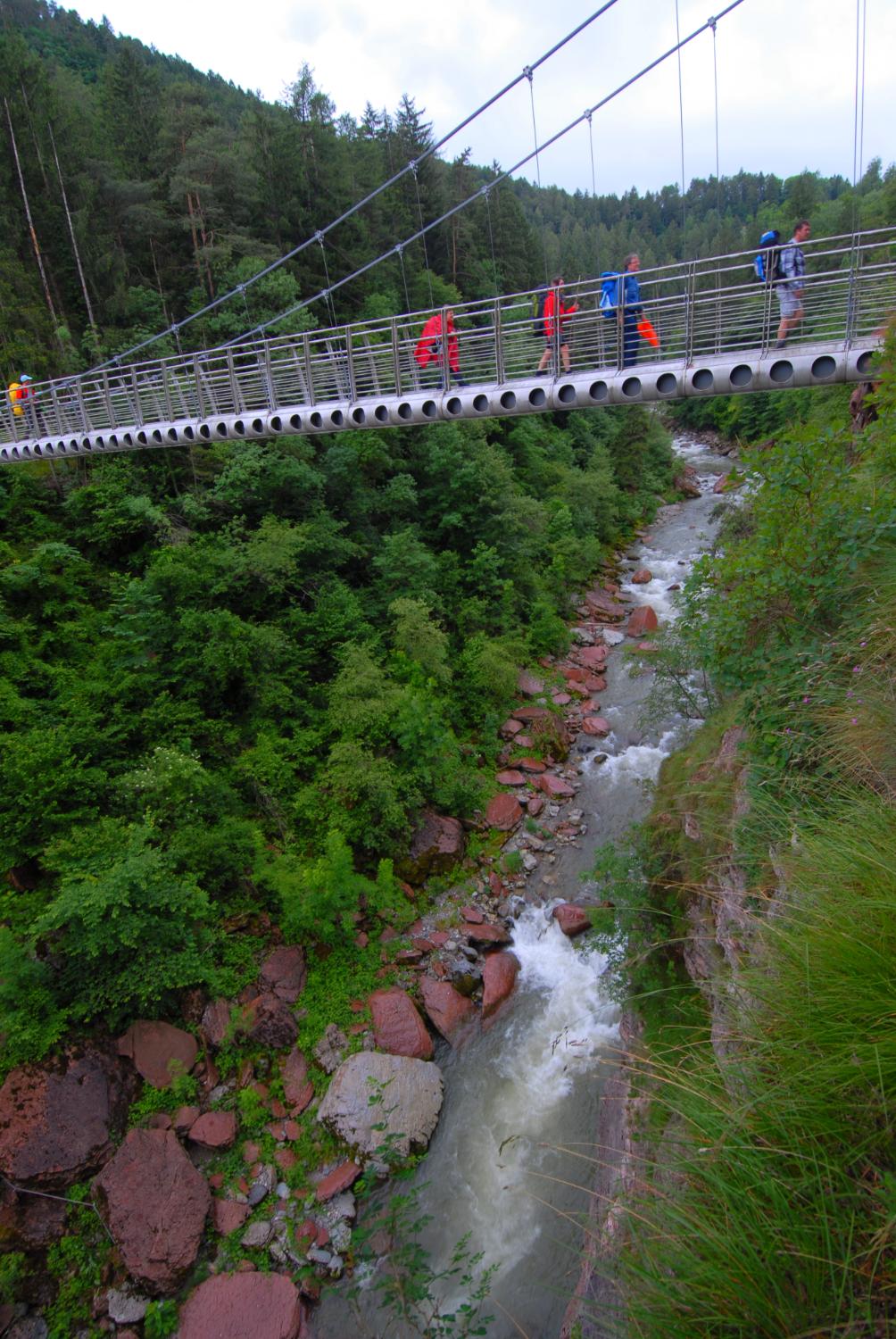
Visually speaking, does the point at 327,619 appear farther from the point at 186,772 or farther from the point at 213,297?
the point at 213,297

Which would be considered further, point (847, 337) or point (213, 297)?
point (213, 297)

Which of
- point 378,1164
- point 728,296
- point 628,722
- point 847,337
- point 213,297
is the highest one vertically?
point 213,297

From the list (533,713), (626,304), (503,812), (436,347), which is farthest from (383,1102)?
(436,347)

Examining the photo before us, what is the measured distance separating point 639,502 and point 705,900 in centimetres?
2260

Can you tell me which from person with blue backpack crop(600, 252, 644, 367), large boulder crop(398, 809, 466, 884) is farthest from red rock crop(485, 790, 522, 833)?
person with blue backpack crop(600, 252, 644, 367)

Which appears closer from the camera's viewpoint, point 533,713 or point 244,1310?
point 244,1310

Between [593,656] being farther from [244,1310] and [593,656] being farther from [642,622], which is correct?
[244,1310]

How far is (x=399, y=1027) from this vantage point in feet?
25.8

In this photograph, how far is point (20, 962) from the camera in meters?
6.88

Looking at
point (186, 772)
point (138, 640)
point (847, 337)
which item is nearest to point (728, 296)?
point (847, 337)

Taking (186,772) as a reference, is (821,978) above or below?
above

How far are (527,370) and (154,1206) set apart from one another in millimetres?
10785

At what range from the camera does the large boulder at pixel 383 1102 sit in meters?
6.88

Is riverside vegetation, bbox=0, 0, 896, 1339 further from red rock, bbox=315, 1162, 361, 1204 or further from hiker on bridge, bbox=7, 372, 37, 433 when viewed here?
hiker on bridge, bbox=7, 372, 37, 433
